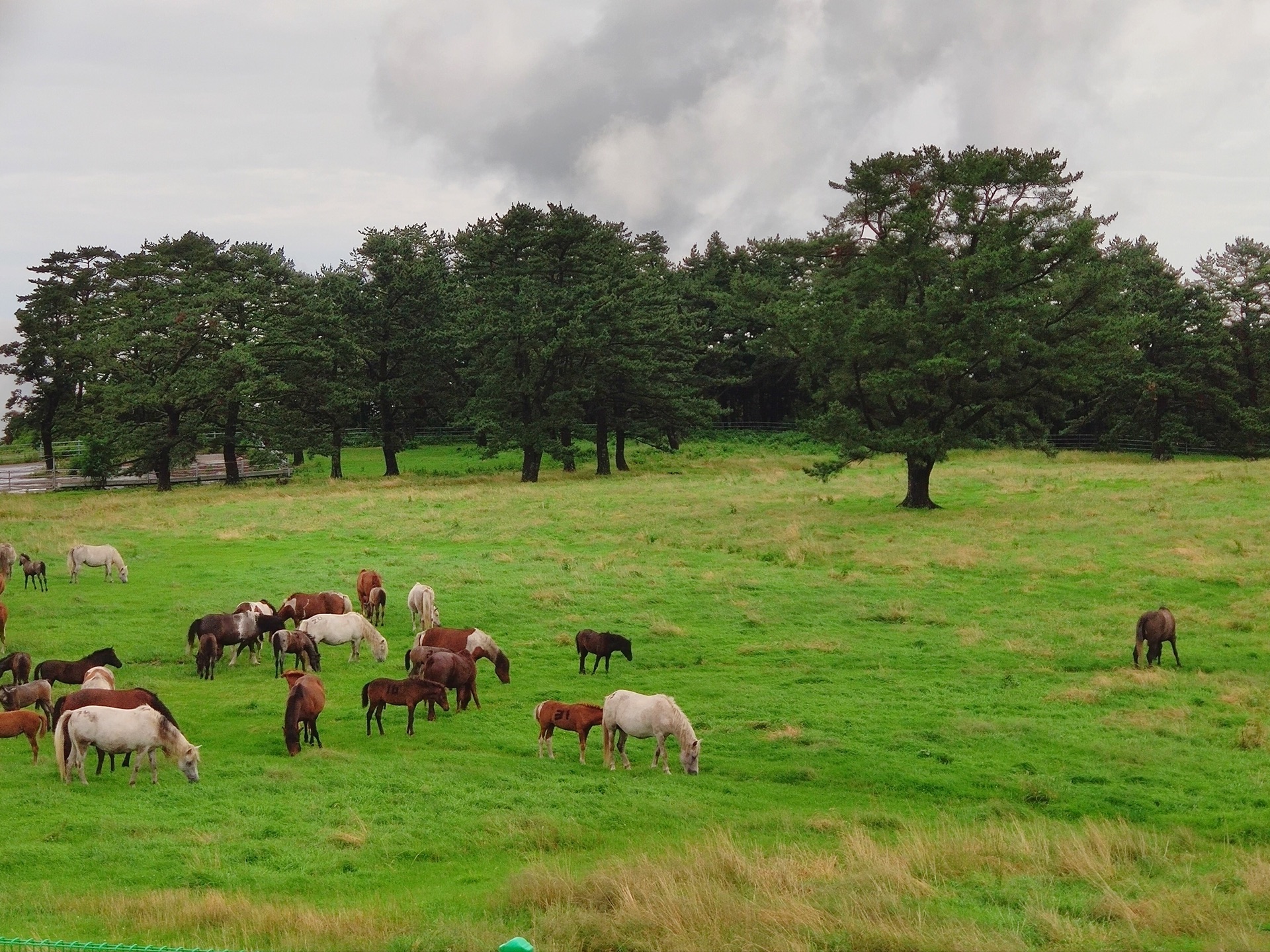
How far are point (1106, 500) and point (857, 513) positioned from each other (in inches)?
374

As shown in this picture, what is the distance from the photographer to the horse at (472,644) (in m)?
19.7

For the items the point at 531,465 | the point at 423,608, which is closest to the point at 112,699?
the point at 423,608

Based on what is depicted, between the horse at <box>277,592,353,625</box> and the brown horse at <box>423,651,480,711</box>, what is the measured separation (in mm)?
6085

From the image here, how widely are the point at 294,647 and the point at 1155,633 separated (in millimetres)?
16798

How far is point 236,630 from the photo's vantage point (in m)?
20.9

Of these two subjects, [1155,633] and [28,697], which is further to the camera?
[1155,633]

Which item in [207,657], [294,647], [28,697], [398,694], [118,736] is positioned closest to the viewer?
[118,736]

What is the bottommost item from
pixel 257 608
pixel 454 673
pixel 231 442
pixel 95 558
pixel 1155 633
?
pixel 454 673

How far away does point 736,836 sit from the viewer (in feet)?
→ 41.0

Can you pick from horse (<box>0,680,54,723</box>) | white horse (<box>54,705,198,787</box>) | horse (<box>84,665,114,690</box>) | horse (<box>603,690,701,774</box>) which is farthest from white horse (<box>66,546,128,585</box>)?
horse (<box>603,690,701,774</box>)

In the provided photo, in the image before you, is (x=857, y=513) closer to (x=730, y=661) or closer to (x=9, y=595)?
(x=730, y=661)

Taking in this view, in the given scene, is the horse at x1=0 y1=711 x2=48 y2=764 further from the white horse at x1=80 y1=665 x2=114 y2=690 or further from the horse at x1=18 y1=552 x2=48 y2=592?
the horse at x1=18 y1=552 x2=48 y2=592

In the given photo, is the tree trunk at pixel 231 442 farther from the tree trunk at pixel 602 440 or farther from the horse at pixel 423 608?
the horse at pixel 423 608

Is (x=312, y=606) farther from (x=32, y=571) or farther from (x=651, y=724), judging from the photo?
(x=651, y=724)
